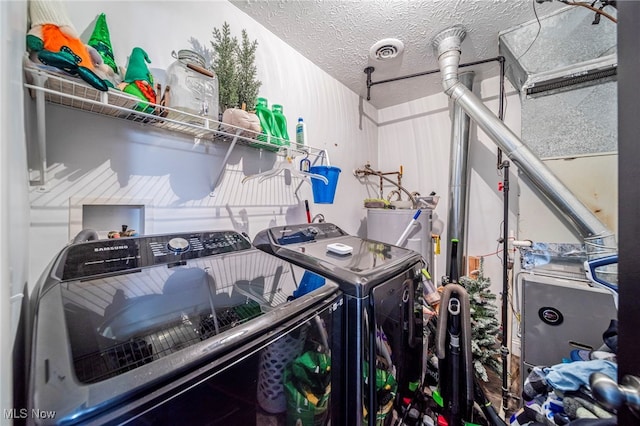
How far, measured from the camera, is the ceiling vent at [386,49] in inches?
77.5

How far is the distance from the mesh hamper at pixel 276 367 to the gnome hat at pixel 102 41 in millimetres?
1301

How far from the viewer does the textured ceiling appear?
1.66 metres

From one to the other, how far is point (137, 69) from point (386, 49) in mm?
1895

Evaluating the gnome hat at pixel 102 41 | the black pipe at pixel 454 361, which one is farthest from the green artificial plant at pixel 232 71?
the black pipe at pixel 454 361

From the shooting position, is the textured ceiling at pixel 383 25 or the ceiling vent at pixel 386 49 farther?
the ceiling vent at pixel 386 49

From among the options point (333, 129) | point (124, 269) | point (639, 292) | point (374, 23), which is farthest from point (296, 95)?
point (639, 292)

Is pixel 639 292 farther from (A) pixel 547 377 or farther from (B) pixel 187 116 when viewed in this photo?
(B) pixel 187 116

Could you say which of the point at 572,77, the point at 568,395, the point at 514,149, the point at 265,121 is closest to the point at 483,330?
the point at 568,395

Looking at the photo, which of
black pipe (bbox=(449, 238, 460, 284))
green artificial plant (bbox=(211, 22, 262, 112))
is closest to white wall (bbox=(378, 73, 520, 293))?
black pipe (bbox=(449, 238, 460, 284))

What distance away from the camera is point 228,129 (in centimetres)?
135

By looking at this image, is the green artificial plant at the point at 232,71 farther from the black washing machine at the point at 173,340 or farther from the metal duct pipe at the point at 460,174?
the metal duct pipe at the point at 460,174

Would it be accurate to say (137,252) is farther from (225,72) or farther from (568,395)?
(568,395)

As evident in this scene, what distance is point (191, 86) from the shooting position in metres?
1.20

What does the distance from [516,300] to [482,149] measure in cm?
154
